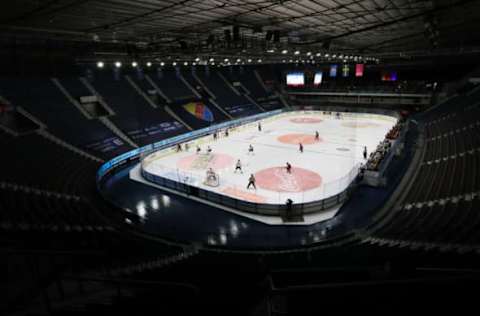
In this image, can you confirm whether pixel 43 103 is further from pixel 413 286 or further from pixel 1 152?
pixel 413 286

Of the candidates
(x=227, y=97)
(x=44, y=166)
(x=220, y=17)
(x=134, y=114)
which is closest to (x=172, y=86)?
(x=227, y=97)

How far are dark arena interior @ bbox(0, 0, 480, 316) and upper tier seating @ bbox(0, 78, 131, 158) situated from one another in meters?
0.15

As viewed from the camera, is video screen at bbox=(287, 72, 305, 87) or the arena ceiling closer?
the arena ceiling

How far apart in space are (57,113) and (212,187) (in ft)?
50.0

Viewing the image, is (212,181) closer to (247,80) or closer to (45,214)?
(45,214)

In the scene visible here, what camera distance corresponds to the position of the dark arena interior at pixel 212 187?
3753 mm

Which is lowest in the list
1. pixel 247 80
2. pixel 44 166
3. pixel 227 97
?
pixel 44 166

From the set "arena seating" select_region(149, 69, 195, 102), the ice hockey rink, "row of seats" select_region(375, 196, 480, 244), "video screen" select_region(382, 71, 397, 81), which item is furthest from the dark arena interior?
"video screen" select_region(382, 71, 397, 81)

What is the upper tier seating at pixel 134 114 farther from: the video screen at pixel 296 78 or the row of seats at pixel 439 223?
the row of seats at pixel 439 223

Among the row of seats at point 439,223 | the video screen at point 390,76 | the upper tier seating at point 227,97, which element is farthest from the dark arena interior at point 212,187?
the video screen at point 390,76

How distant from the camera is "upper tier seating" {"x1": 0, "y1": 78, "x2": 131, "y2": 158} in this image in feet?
67.3

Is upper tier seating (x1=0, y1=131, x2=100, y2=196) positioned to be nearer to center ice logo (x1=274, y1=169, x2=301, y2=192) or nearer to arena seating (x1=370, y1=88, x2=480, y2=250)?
center ice logo (x1=274, y1=169, x2=301, y2=192)

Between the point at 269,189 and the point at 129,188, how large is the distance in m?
7.96

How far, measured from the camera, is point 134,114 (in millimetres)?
27453
